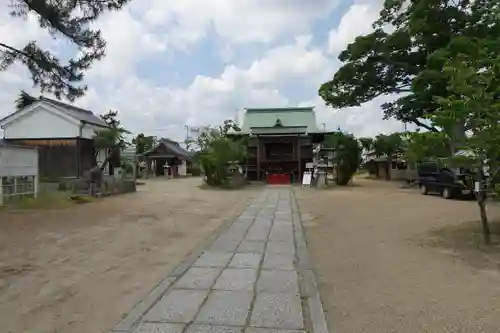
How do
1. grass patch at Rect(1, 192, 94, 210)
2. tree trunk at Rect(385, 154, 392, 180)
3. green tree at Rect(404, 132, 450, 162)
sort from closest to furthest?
green tree at Rect(404, 132, 450, 162) → grass patch at Rect(1, 192, 94, 210) → tree trunk at Rect(385, 154, 392, 180)

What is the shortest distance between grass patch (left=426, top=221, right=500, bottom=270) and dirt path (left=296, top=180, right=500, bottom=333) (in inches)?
0.5

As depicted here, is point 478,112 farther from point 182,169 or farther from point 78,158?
point 182,169

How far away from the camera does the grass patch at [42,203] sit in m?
13.4

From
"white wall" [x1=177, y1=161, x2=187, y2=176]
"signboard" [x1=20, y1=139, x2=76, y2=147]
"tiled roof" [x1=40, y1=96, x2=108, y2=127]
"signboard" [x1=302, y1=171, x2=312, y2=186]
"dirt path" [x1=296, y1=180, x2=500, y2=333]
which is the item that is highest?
"tiled roof" [x1=40, y1=96, x2=108, y2=127]

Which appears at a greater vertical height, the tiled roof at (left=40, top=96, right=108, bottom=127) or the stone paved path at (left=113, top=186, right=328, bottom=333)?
the tiled roof at (left=40, top=96, right=108, bottom=127)

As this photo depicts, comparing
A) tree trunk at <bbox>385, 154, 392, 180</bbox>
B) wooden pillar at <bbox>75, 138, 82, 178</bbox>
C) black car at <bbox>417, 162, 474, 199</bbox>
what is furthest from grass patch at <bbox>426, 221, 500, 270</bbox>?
tree trunk at <bbox>385, 154, 392, 180</bbox>

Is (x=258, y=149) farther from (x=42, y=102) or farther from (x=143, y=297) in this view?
(x=143, y=297)

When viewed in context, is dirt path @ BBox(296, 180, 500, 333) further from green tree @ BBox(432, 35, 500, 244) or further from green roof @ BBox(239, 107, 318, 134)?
green roof @ BBox(239, 107, 318, 134)

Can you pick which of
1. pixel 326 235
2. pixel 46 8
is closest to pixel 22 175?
pixel 46 8

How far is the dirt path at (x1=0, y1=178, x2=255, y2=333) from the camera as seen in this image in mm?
4184

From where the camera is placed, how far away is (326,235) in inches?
356

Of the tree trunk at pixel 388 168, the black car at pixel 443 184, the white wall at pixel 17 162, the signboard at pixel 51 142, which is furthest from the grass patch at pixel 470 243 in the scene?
the tree trunk at pixel 388 168

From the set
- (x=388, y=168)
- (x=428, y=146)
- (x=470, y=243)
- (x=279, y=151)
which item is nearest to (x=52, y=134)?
(x=279, y=151)

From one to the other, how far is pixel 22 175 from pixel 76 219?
483 centimetres
